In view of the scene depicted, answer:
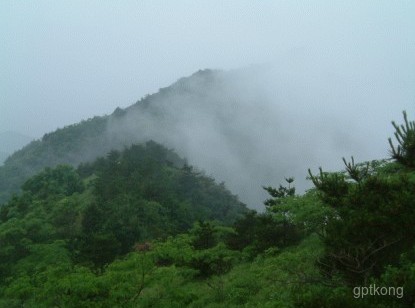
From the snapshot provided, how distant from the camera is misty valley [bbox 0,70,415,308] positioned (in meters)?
8.48

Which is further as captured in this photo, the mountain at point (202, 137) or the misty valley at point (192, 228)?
the mountain at point (202, 137)

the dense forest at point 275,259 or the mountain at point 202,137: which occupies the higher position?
the mountain at point 202,137

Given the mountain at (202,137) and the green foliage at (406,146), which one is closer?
the green foliage at (406,146)

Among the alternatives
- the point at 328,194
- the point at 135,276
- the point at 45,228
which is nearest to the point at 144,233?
the point at 45,228

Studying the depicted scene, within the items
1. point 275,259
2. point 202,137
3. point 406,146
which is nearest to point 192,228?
point 275,259

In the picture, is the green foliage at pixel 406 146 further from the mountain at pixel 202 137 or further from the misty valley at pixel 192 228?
the mountain at pixel 202 137

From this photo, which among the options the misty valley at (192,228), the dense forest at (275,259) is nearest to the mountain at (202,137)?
the misty valley at (192,228)

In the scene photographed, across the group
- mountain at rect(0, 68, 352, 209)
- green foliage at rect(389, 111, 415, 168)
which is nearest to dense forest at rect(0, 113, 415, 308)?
green foliage at rect(389, 111, 415, 168)

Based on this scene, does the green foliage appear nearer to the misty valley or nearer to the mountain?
the misty valley

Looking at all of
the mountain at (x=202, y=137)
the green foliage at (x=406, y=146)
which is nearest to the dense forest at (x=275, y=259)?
the green foliage at (x=406, y=146)

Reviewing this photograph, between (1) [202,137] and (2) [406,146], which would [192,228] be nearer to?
(2) [406,146]

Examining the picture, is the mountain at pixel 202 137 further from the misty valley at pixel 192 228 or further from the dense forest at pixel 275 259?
the dense forest at pixel 275 259

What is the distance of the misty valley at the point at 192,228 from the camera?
8.48 meters

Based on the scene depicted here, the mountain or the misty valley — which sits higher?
the mountain
